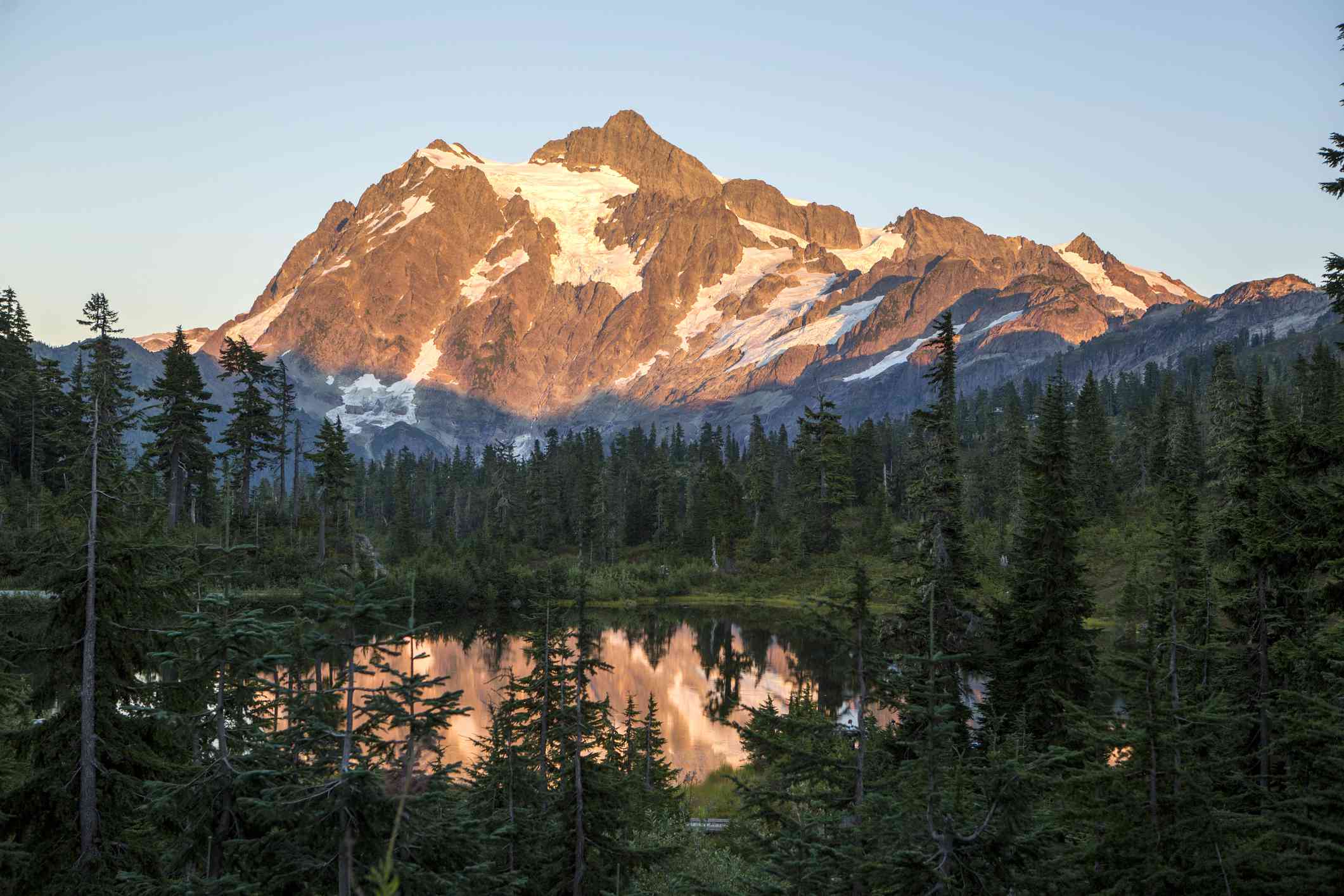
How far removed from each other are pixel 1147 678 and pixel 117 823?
579 inches

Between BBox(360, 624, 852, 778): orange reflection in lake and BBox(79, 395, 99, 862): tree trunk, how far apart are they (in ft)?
86.7

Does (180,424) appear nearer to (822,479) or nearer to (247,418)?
(247,418)

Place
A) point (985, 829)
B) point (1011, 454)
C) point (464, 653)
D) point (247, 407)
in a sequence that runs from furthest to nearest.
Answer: point (1011, 454) → point (247, 407) → point (464, 653) → point (985, 829)

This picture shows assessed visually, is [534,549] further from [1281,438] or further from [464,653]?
[1281,438]

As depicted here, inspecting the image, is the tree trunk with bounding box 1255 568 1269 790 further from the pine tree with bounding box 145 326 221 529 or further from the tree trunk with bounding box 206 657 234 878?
the pine tree with bounding box 145 326 221 529

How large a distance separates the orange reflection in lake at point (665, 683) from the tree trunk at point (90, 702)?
2643 centimetres

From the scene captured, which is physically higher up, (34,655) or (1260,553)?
(1260,553)

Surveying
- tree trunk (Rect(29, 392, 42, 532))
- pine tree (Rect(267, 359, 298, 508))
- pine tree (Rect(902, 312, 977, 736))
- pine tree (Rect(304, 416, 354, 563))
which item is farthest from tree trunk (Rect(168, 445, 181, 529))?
pine tree (Rect(902, 312, 977, 736))

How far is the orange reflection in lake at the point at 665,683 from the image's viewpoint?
46.3 m

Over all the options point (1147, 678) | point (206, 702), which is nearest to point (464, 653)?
point (206, 702)

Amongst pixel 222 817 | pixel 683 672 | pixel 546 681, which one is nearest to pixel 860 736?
pixel 222 817

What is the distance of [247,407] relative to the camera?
7406 centimetres

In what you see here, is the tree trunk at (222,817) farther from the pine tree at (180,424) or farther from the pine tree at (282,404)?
the pine tree at (282,404)

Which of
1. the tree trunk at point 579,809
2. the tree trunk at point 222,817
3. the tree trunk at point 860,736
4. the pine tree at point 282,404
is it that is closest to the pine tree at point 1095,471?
the pine tree at point 282,404
